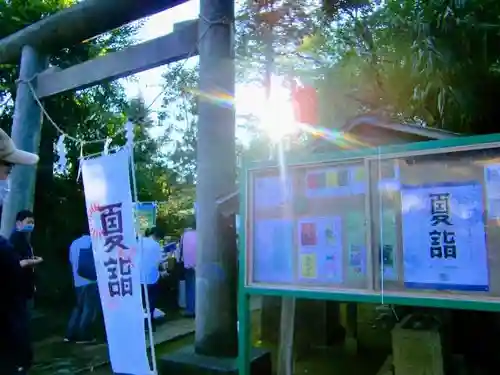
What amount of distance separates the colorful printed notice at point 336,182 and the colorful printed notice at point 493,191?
2.90 feet

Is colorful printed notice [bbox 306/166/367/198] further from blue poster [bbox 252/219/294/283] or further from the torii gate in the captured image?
the torii gate

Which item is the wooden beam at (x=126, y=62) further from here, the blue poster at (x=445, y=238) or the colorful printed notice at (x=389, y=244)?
the blue poster at (x=445, y=238)

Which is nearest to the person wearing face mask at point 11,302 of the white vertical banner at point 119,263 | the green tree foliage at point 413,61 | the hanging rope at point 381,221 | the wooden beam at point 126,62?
the white vertical banner at point 119,263

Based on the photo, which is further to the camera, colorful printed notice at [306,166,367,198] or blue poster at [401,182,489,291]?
colorful printed notice at [306,166,367,198]

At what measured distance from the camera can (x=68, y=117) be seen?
35.4 ft

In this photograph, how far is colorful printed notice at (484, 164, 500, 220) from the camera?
10.8ft

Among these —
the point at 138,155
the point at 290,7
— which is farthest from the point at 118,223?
the point at 290,7

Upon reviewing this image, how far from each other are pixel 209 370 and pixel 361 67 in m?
7.64

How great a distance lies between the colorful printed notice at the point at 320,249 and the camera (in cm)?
391

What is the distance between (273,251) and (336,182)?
0.82 metres

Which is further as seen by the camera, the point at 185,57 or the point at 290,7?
the point at 290,7

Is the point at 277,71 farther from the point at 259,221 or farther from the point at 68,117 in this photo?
the point at 259,221

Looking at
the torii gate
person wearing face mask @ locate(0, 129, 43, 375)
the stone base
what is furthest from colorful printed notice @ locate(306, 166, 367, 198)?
person wearing face mask @ locate(0, 129, 43, 375)

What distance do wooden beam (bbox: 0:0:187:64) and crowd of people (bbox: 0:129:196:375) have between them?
2149mm
